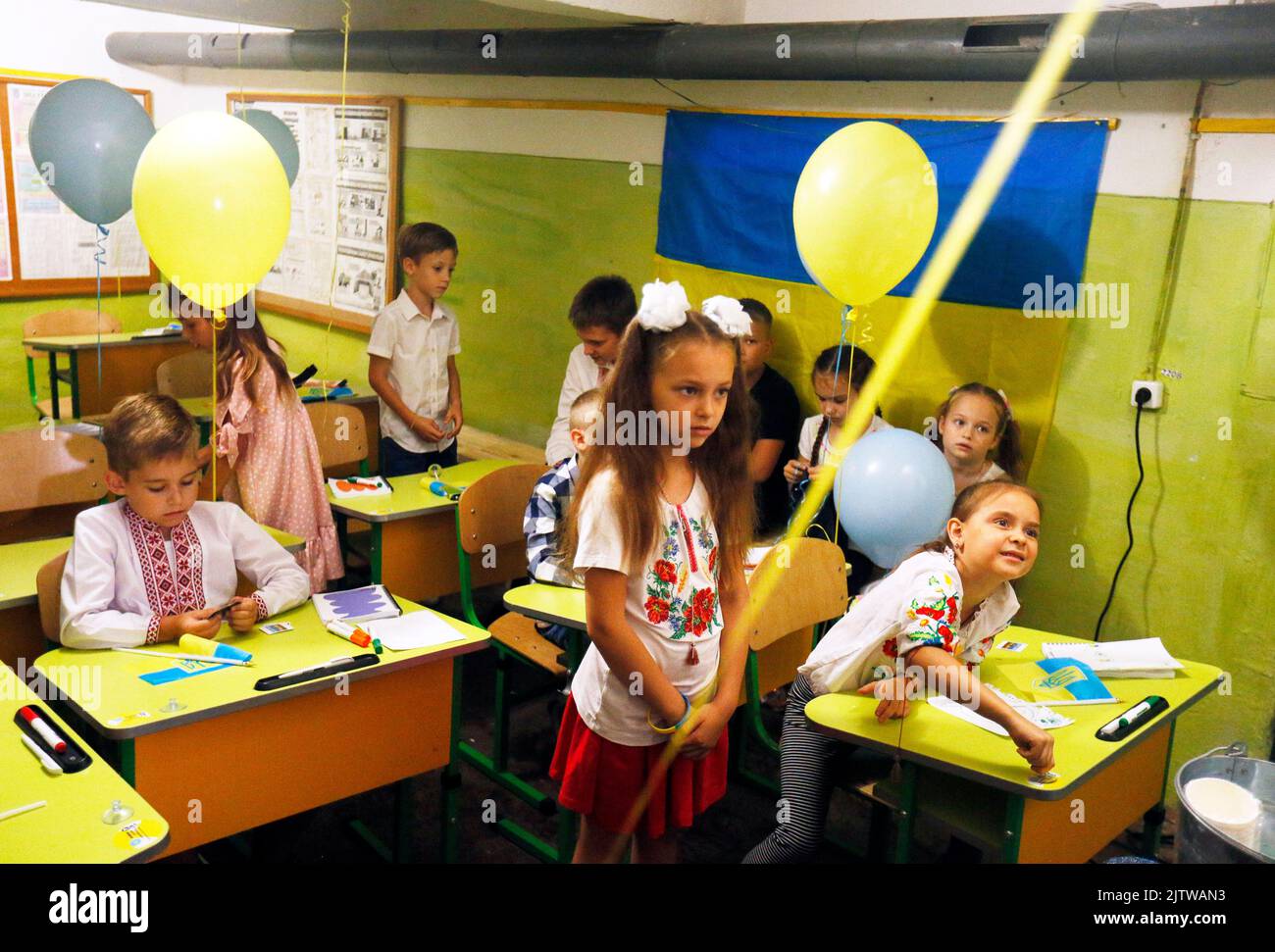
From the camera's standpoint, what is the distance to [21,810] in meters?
1.58

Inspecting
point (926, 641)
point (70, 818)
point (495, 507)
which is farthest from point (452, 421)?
point (70, 818)

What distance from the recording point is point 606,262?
4750 mm

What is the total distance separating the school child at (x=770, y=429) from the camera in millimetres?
3811

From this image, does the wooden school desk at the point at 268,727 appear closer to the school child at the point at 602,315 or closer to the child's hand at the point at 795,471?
the school child at the point at 602,315

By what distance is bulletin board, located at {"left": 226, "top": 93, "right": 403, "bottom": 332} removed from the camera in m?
5.89

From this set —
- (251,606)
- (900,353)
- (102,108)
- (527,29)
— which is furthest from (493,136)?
(251,606)

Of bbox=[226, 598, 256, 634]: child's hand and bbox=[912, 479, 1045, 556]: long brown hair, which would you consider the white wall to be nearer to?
bbox=[912, 479, 1045, 556]: long brown hair

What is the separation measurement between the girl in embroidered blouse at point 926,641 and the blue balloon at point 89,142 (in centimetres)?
345

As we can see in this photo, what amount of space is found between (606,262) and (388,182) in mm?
1729

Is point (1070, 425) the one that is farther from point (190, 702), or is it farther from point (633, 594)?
point (190, 702)

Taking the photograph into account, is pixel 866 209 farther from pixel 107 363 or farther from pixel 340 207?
pixel 107 363

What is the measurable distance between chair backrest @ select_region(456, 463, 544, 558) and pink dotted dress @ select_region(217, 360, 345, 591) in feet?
1.59

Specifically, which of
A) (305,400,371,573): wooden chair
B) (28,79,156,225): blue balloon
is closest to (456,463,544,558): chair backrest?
(305,400,371,573): wooden chair

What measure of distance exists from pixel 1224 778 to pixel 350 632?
1.66 meters
